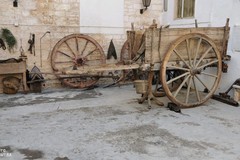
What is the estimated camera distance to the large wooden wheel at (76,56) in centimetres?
637

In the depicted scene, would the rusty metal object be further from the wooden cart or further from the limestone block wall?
the wooden cart

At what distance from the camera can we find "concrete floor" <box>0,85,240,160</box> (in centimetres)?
296

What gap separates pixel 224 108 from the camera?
4.78 metres

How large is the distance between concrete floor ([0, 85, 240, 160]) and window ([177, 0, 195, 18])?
249 cm

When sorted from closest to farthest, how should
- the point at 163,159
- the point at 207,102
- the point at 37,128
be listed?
the point at 163,159 < the point at 37,128 < the point at 207,102

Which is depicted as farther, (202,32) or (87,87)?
(87,87)

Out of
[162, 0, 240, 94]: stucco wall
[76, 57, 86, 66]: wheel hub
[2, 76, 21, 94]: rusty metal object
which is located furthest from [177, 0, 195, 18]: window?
[2, 76, 21, 94]: rusty metal object

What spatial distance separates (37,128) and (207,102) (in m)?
3.23

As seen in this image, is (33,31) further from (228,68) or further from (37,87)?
(228,68)

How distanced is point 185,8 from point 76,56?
3.03m

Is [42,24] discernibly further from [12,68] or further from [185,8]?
[185,8]

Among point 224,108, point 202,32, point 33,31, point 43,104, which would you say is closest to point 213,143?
point 224,108

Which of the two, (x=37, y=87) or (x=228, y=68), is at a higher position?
(x=228, y=68)

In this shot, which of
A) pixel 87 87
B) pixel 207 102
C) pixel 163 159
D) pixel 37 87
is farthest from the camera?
pixel 87 87
